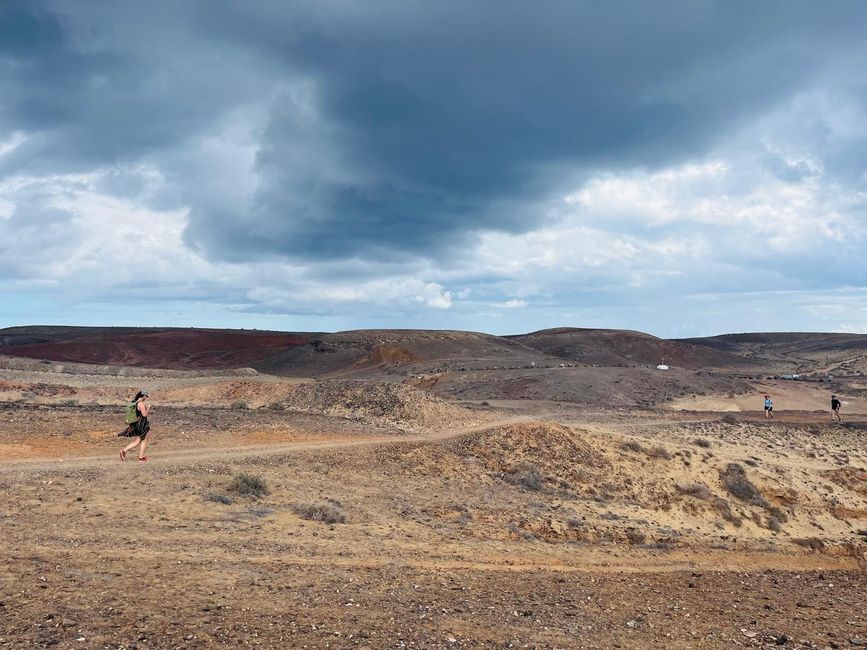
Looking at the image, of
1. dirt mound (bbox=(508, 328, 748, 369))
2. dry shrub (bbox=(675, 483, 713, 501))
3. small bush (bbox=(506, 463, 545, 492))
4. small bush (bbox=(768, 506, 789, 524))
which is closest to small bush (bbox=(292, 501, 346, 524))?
small bush (bbox=(506, 463, 545, 492))

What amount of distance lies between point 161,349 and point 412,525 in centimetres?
9968

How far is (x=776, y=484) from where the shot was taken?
23.6 m

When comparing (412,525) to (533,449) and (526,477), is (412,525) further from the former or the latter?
(533,449)

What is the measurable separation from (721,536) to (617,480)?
170 inches

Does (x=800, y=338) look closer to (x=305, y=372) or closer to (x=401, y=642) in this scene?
(x=305, y=372)

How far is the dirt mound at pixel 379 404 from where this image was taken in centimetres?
2794

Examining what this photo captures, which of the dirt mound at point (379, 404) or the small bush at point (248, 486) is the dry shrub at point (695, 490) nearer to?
the dirt mound at point (379, 404)

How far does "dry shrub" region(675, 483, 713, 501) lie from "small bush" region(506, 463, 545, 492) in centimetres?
519

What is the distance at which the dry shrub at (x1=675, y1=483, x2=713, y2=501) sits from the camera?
838 inches

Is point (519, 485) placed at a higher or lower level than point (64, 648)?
lower

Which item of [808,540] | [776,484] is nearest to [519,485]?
[808,540]

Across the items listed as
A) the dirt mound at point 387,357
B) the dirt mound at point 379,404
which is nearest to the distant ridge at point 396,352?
the dirt mound at point 387,357

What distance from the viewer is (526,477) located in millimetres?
19703

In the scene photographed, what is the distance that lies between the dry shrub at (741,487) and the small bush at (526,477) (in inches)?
296
